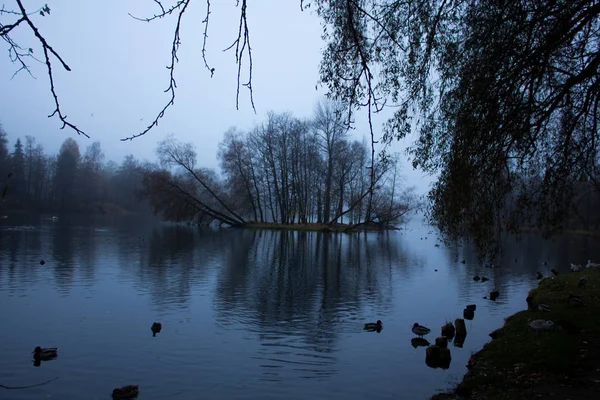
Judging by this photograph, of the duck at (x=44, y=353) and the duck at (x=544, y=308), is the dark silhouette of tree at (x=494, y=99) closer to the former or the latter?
the duck at (x=544, y=308)

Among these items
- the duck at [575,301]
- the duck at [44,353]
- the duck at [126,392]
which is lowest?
the duck at [126,392]

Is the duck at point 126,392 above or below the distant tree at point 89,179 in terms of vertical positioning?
below

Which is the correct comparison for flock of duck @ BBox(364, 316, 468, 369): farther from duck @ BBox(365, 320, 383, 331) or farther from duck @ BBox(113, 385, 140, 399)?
duck @ BBox(113, 385, 140, 399)

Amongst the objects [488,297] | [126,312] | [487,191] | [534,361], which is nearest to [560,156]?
[487,191]

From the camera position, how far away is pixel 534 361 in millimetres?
7789

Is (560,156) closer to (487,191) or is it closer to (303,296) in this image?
(487,191)

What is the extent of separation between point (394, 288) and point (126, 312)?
1022 centimetres

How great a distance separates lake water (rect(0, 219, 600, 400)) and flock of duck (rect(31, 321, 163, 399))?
139 mm

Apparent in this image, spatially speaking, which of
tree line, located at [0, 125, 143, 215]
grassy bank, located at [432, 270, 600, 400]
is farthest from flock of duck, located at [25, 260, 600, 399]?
tree line, located at [0, 125, 143, 215]

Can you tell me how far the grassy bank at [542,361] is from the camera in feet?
21.5

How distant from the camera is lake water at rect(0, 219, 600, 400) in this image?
25.9 feet

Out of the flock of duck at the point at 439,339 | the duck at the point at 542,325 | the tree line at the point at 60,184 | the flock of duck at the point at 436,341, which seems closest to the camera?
the flock of duck at the point at 436,341

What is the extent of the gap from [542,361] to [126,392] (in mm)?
A: 6857

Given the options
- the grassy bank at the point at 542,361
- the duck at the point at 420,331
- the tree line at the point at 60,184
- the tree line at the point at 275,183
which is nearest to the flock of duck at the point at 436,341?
the duck at the point at 420,331
